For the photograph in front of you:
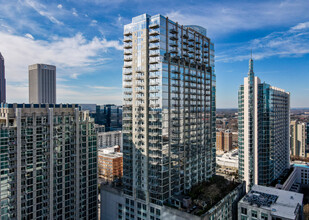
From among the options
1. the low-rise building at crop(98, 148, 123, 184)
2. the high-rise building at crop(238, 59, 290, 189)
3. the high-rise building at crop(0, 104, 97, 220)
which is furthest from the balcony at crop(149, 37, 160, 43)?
the low-rise building at crop(98, 148, 123, 184)

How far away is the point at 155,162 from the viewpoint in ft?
228

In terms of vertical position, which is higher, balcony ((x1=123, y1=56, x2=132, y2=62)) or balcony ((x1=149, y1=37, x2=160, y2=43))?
balcony ((x1=149, y1=37, x2=160, y2=43))

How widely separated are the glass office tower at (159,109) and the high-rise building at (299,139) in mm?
143059

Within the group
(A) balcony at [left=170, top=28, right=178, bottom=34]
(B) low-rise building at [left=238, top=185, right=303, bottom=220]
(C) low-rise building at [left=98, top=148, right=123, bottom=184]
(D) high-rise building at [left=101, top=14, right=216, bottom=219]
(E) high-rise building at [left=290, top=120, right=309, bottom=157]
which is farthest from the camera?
(E) high-rise building at [left=290, top=120, right=309, bottom=157]

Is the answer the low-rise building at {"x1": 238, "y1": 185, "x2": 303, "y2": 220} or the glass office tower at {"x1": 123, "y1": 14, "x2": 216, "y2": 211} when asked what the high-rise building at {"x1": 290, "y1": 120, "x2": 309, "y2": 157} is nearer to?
the low-rise building at {"x1": 238, "y1": 185, "x2": 303, "y2": 220}

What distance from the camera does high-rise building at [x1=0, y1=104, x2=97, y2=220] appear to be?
62781mm

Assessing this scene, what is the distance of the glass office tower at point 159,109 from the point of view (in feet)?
229

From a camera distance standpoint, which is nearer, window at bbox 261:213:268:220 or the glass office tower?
window at bbox 261:213:268:220

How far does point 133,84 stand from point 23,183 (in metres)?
43.4

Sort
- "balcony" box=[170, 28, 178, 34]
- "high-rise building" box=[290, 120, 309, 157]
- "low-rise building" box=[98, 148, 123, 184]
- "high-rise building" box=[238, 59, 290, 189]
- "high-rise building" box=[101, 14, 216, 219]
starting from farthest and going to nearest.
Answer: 1. "high-rise building" box=[290, 120, 309, 157]
2. "low-rise building" box=[98, 148, 123, 184]
3. "high-rise building" box=[238, 59, 290, 189]
4. "balcony" box=[170, 28, 178, 34]
5. "high-rise building" box=[101, 14, 216, 219]

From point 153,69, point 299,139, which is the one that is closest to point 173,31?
point 153,69

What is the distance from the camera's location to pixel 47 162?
69.2m

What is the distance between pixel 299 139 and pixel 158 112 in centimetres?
16938

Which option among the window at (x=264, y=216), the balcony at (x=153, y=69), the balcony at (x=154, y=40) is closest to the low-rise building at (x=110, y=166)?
the balcony at (x=153, y=69)
